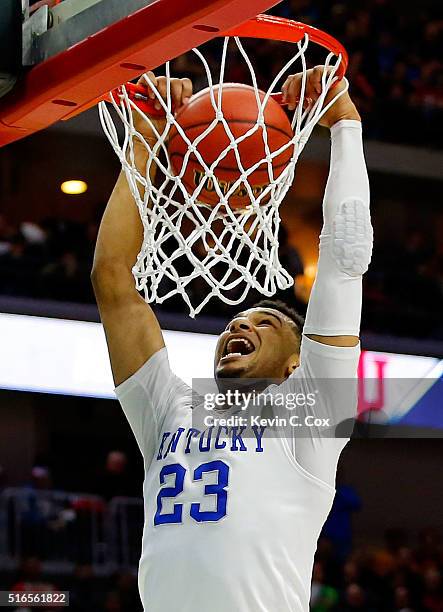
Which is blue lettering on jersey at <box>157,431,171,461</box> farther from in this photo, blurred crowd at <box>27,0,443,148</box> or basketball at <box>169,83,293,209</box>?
blurred crowd at <box>27,0,443,148</box>

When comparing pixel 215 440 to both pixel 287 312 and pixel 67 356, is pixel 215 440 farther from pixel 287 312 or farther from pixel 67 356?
pixel 67 356

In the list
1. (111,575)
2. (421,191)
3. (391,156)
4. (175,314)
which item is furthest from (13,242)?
(421,191)

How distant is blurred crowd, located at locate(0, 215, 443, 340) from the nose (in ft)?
20.9

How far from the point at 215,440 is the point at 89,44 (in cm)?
111

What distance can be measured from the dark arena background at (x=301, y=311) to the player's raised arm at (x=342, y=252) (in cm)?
584

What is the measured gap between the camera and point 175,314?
33.7ft

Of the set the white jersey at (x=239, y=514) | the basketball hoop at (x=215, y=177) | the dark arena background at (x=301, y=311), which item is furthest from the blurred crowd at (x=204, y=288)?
Result: the white jersey at (x=239, y=514)

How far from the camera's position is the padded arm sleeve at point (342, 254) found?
3.21 meters

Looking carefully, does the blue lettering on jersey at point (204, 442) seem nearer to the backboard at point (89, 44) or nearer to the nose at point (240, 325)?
the nose at point (240, 325)

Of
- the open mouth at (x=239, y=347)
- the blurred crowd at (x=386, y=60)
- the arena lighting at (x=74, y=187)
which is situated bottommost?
the open mouth at (x=239, y=347)

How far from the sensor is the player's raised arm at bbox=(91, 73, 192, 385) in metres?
3.55


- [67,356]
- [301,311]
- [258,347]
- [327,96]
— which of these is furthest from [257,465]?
[301,311]

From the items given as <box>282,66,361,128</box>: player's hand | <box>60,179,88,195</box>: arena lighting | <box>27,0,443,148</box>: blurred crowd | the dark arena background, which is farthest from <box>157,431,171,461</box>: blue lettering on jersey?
<box>60,179,88,195</box>: arena lighting

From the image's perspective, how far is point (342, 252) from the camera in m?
3.23
